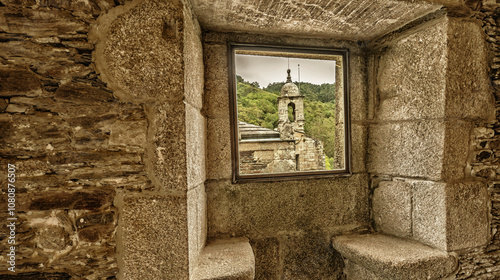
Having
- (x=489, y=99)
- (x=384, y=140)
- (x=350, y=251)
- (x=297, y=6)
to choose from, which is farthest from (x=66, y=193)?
(x=489, y=99)

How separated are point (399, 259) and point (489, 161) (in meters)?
0.88

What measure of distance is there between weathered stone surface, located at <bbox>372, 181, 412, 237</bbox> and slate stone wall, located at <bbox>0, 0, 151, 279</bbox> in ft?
5.42

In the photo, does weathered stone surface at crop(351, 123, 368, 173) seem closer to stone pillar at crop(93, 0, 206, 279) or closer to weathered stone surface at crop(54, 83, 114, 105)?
stone pillar at crop(93, 0, 206, 279)

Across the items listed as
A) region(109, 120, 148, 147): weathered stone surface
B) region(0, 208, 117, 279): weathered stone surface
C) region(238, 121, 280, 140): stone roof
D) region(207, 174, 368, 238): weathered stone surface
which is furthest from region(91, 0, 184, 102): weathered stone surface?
region(238, 121, 280, 140): stone roof

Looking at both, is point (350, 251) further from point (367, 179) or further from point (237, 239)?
point (237, 239)

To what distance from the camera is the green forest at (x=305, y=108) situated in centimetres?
1247

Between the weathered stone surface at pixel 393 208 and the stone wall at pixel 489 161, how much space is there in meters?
0.35

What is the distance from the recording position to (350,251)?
60.7 inches

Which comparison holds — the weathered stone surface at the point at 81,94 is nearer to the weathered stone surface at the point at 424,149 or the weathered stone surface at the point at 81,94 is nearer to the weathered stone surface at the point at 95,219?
the weathered stone surface at the point at 95,219

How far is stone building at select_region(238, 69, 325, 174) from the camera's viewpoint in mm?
8484

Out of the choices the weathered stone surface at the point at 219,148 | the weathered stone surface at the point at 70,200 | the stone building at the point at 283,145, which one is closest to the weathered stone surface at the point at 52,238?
the weathered stone surface at the point at 70,200

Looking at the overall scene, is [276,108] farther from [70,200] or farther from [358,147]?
[70,200]

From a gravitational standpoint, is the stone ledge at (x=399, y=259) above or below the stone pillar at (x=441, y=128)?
below

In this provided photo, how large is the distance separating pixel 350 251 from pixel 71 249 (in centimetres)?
164
